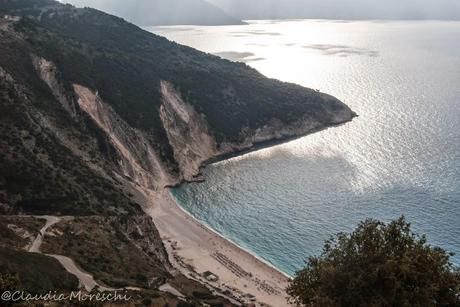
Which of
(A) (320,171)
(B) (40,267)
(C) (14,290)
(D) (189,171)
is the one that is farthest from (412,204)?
(C) (14,290)

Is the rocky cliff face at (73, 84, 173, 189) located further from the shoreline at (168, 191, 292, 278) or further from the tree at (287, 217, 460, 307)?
the tree at (287, 217, 460, 307)

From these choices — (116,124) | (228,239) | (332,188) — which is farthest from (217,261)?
(116,124)

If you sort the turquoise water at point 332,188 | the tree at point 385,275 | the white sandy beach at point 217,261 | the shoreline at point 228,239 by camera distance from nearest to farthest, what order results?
the tree at point 385,275 < the white sandy beach at point 217,261 < the shoreline at point 228,239 < the turquoise water at point 332,188

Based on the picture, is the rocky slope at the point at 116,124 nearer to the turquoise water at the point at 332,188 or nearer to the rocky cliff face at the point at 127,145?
the rocky cliff face at the point at 127,145

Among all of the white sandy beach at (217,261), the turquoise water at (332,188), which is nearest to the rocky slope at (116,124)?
the white sandy beach at (217,261)

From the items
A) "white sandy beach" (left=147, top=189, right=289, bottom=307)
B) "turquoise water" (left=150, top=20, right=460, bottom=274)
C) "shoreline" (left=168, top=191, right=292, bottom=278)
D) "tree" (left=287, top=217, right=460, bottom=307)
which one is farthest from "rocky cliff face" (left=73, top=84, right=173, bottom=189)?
"tree" (left=287, top=217, right=460, bottom=307)

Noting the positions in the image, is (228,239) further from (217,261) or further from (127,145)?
(127,145)
